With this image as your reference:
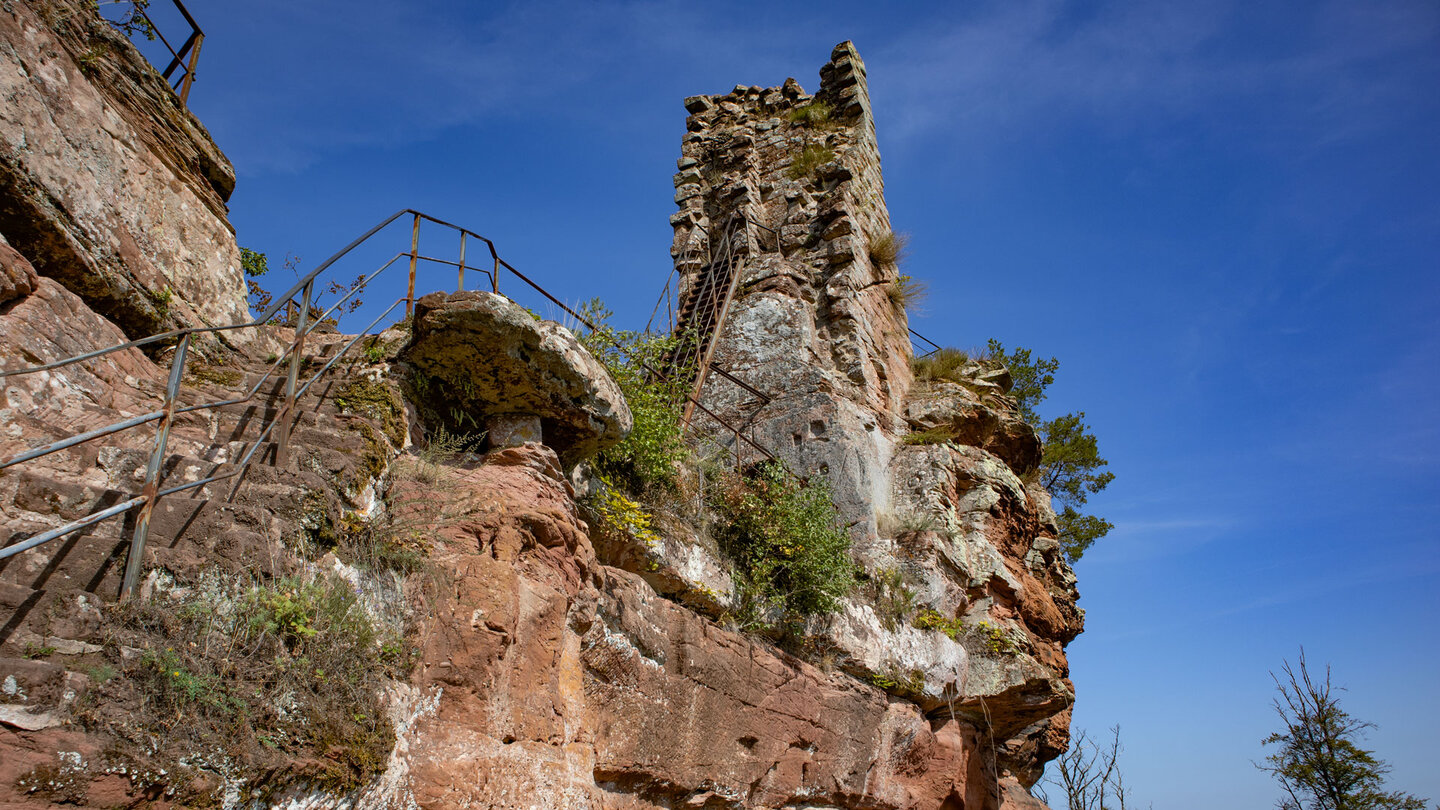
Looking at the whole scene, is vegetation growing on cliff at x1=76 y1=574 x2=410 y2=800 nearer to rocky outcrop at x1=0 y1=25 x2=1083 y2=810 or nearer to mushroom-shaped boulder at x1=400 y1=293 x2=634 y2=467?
rocky outcrop at x1=0 y1=25 x2=1083 y2=810

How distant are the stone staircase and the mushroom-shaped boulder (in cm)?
58

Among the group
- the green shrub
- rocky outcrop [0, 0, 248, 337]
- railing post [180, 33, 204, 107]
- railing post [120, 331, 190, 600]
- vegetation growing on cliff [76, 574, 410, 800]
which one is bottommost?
vegetation growing on cliff [76, 574, 410, 800]

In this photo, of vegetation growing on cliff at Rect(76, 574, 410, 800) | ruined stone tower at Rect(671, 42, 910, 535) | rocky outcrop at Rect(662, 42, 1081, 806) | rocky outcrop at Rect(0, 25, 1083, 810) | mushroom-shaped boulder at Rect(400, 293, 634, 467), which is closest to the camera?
vegetation growing on cliff at Rect(76, 574, 410, 800)

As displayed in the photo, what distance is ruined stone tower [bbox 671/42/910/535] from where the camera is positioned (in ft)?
32.9

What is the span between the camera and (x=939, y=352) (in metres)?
12.8

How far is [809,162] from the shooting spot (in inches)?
513

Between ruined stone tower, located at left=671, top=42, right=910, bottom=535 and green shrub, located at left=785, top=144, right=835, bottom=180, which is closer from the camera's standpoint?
ruined stone tower, located at left=671, top=42, right=910, bottom=535

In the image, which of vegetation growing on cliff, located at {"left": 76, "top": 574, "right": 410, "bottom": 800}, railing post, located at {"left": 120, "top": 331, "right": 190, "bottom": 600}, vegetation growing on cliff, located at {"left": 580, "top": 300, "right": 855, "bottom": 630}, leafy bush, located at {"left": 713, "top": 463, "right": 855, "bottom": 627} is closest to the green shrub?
vegetation growing on cliff, located at {"left": 580, "top": 300, "right": 855, "bottom": 630}

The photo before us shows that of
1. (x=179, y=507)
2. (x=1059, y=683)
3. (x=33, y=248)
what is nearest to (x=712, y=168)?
(x=1059, y=683)

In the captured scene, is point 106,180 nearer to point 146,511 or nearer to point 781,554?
point 146,511

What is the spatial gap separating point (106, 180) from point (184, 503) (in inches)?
120

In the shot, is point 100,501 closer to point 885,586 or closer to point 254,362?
point 254,362

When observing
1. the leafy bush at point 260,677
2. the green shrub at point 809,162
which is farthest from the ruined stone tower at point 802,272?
the leafy bush at point 260,677

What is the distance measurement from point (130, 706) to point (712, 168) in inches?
458
